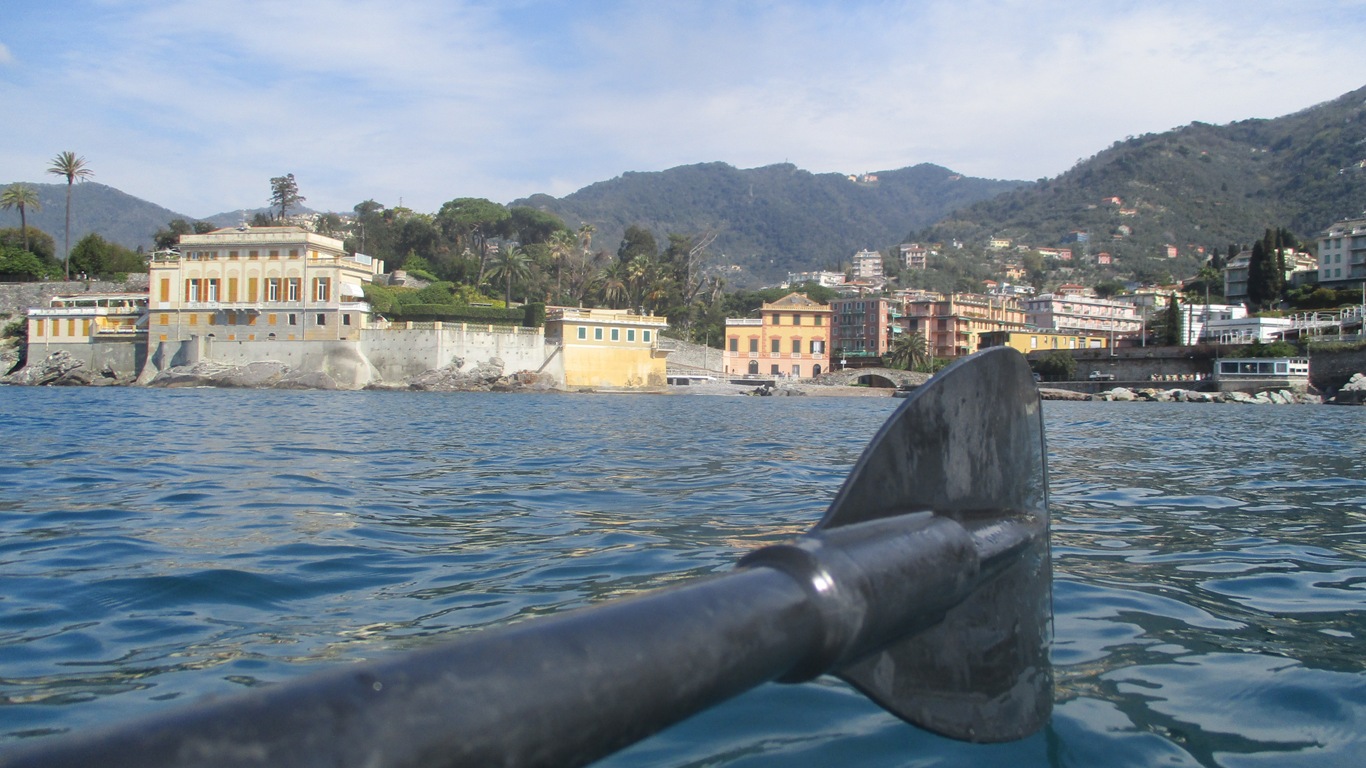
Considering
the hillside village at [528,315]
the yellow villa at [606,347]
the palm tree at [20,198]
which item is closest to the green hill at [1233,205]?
the hillside village at [528,315]

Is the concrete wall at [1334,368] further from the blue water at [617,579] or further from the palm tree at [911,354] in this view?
the blue water at [617,579]

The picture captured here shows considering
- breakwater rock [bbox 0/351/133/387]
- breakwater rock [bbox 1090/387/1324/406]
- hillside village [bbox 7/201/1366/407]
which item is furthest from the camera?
hillside village [bbox 7/201/1366/407]

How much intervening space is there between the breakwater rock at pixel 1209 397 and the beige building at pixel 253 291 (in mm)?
44258

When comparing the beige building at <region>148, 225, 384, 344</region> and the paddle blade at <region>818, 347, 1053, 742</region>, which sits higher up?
the beige building at <region>148, 225, 384, 344</region>

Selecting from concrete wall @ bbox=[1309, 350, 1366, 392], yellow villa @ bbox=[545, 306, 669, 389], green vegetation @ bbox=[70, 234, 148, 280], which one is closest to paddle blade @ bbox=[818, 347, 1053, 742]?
yellow villa @ bbox=[545, 306, 669, 389]

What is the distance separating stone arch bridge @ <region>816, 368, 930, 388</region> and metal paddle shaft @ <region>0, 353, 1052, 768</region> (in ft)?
209

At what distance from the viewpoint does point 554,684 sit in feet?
3.18

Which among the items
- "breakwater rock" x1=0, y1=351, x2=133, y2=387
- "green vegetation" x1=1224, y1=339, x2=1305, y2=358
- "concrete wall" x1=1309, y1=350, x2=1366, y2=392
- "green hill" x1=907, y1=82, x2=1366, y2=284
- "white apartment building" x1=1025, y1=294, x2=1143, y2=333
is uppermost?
"green hill" x1=907, y1=82, x2=1366, y2=284

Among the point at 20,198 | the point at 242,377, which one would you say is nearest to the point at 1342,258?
the point at 242,377

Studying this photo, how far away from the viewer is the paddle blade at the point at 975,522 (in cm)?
181

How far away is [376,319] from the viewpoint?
54469 mm

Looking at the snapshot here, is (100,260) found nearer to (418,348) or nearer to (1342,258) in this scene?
(418,348)

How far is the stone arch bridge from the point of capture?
2554 inches

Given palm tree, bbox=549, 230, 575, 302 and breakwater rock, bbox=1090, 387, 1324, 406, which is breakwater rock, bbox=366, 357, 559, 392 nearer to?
palm tree, bbox=549, 230, 575, 302
